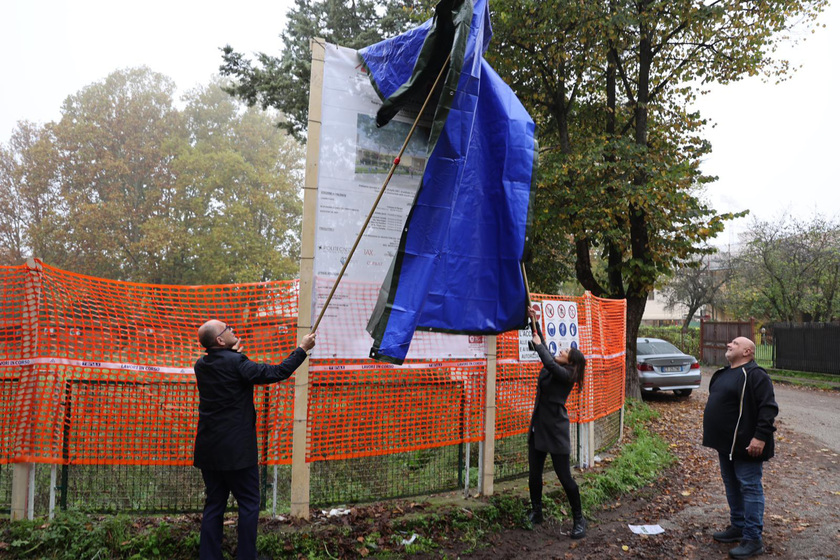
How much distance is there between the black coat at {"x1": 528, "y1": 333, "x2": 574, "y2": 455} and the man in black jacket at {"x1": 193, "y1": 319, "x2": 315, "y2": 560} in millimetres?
2404

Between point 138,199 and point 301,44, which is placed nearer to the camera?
point 301,44

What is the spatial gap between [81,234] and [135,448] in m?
31.6

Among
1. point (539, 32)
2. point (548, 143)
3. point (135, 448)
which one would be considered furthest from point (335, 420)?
point (548, 143)

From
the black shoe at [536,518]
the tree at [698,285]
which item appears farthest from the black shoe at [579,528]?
the tree at [698,285]

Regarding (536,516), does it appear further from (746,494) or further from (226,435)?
(226,435)

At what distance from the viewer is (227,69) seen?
1855 cm

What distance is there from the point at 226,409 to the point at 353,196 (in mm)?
2189

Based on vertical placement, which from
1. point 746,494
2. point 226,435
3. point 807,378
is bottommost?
point 807,378

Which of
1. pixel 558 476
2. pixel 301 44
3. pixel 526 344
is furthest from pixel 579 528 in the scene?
pixel 301 44

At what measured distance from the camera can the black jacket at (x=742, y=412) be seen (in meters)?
4.67

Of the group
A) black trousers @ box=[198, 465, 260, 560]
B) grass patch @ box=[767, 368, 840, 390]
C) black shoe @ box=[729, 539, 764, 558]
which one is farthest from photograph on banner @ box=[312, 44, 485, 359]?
grass patch @ box=[767, 368, 840, 390]

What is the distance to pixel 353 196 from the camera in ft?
16.1

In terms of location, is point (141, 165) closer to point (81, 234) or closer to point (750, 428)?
point (81, 234)

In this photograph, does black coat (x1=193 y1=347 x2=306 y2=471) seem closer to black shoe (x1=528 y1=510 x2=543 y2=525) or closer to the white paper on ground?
black shoe (x1=528 y1=510 x2=543 y2=525)
